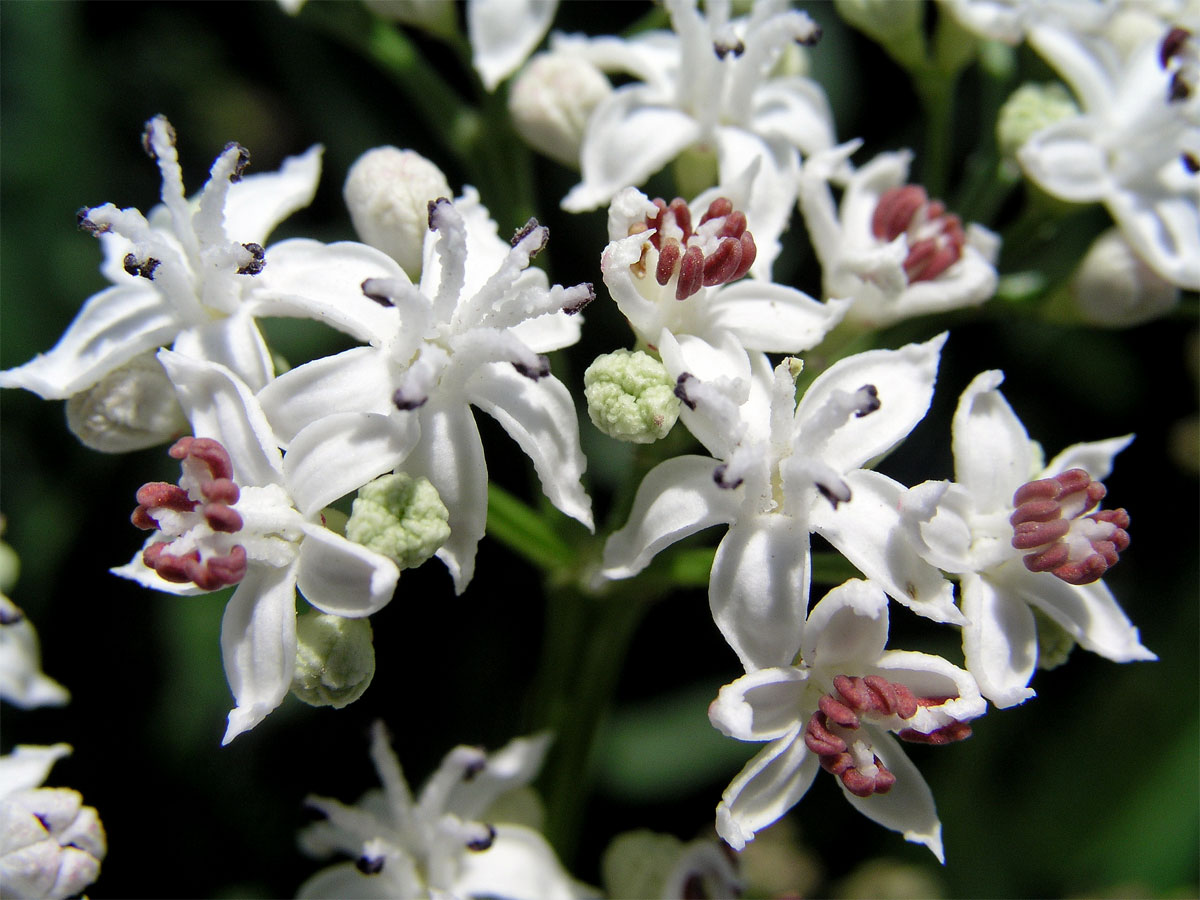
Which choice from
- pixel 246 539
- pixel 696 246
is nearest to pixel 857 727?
pixel 696 246

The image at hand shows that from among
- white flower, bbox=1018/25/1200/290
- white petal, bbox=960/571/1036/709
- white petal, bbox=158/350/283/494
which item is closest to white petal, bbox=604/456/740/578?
white petal, bbox=960/571/1036/709

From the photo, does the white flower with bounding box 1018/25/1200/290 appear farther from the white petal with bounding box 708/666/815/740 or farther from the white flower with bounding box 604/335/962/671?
the white petal with bounding box 708/666/815/740

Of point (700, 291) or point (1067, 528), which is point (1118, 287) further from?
point (700, 291)

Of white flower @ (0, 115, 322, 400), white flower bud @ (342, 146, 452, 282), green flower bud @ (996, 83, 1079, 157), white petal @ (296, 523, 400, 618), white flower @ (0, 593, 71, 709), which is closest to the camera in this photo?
white petal @ (296, 523, 400, 618)

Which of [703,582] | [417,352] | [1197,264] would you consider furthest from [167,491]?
[1197,264]

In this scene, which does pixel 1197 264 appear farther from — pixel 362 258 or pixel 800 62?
pixel 362 258

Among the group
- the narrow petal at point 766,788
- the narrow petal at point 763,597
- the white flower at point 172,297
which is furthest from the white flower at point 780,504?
the white flower at point 172,297

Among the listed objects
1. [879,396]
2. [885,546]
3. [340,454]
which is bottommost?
[885,546]
